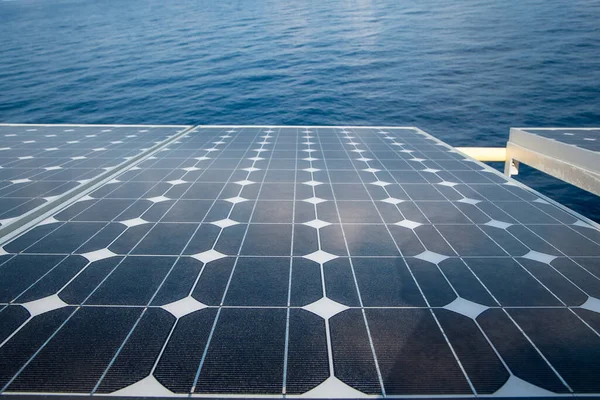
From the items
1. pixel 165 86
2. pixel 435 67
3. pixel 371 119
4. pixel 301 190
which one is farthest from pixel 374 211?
pixel 435 67

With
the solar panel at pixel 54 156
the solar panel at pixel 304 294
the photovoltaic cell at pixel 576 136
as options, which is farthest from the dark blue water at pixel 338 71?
the solar panel at pixel 304 294

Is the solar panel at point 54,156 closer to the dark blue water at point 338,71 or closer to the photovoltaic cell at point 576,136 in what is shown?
the dark blue water at point 338,71

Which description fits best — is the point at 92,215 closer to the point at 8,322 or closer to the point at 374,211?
the point at 8,322

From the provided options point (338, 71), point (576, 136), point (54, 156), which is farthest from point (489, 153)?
point (338, 71)

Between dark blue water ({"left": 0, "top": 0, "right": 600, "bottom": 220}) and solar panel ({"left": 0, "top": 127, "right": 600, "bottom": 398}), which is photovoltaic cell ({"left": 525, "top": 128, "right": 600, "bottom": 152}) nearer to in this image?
solar panel ({"left": 0, "top": 127, "right": 600, "bottom": 398})

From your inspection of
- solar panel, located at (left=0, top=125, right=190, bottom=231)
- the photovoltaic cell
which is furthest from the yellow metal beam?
solar panel, located at (left=0, top=125, right=190, bottom=231)
